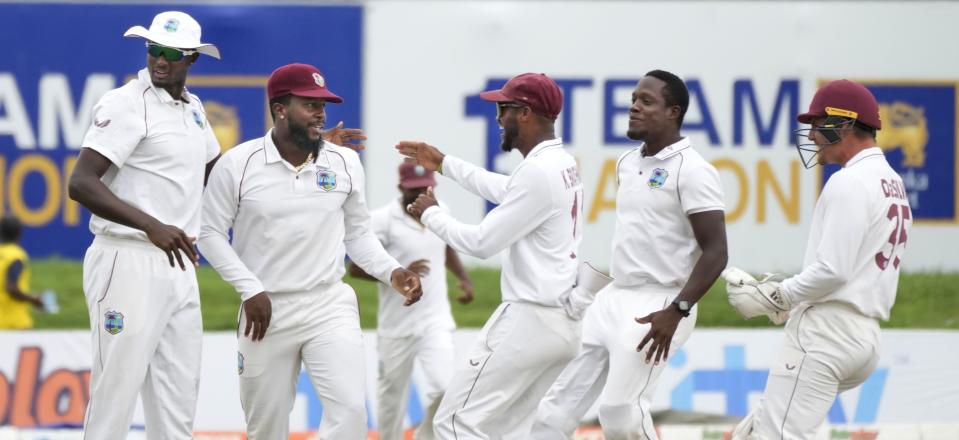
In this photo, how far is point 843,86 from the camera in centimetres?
797

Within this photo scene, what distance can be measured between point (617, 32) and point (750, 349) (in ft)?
16.7

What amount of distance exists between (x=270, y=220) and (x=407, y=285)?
769mm

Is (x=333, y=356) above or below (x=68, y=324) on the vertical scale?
above

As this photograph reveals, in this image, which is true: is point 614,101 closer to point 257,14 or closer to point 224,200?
point 257,14

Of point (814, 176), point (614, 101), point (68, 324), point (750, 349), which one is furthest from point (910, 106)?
point (68, 324)

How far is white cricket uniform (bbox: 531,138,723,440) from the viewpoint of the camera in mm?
7676

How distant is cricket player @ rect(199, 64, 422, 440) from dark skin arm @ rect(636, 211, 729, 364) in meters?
1.21

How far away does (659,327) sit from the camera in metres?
7.58

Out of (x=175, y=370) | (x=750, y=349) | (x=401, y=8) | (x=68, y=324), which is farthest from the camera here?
(x=401, y=8)

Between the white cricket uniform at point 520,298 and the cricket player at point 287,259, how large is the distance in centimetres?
44

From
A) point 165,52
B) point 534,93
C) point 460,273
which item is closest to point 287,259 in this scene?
point 165,52

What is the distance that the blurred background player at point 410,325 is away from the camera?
1106 cm

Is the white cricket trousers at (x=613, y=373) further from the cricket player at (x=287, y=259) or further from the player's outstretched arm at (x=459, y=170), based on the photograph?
the cricket player at (x=287, y=259)

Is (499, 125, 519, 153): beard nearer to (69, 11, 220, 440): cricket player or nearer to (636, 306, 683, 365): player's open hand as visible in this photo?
(636, 306, 683, 365): player's open hand
